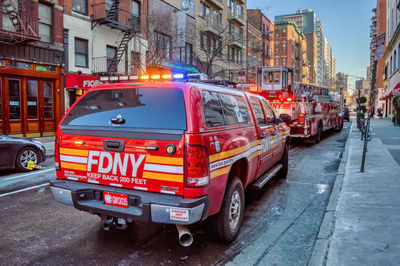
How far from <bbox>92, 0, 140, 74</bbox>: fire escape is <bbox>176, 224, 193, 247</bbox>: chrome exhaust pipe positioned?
17.1 metres

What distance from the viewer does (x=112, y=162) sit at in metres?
3.81

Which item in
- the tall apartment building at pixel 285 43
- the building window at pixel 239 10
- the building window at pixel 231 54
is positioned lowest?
the building window at pixel 231 54

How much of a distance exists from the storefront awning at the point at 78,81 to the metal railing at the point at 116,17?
3.65 meters

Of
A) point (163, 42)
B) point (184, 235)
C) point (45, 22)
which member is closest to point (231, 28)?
point (163, 42)

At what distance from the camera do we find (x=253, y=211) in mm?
5664

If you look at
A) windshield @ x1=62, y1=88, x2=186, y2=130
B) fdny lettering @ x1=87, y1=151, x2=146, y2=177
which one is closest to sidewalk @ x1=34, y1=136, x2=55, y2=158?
windshield @ x1=62, y1=88, x2=186, y2=130

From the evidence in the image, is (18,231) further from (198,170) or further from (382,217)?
(382,217)

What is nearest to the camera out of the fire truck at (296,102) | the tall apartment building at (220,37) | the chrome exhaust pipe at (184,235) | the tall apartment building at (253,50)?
the chrome exhaust pipe at (184,235)

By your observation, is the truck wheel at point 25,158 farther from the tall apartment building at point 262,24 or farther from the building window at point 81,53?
the tall apartment building at point 262,24

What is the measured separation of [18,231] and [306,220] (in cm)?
420

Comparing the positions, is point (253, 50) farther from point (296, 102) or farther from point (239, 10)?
point (296, 102)

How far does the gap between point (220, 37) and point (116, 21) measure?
11.8 metres

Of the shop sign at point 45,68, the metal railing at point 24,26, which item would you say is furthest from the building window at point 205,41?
the metal railing at point 24,26

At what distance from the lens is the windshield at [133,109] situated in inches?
146
